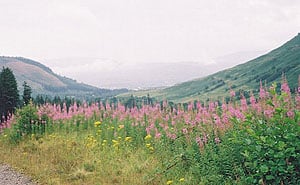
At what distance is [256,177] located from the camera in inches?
294

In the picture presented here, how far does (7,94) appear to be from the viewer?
96.1ft

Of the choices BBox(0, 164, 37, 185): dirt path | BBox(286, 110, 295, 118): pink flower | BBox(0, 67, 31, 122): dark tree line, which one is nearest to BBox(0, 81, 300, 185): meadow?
BBox(286, 110, 295, 118): pink flower

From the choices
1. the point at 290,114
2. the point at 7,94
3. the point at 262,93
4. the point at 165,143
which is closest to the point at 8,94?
the point at 7,94

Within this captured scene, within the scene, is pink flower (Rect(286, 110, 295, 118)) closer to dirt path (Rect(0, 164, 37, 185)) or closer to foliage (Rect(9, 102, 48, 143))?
dirt path (Rect(0, 164, 37, 185))

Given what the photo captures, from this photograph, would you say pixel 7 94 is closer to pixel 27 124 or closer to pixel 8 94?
pixel 8 94

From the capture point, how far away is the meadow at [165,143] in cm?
717

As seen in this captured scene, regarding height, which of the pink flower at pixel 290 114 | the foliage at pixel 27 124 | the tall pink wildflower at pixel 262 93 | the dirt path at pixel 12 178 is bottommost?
the dirt path at pixel 12 178

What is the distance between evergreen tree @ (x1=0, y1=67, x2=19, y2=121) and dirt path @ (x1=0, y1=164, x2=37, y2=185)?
17.3m

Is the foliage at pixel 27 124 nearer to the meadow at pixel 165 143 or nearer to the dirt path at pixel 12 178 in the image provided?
the meadow at pixel 165 143

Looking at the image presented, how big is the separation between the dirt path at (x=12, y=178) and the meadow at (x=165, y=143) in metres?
0.29

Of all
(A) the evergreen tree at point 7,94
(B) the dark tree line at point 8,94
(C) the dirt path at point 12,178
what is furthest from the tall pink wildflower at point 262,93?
(A) the evergreen tree at point 7,94

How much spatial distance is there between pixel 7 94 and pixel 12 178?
64.6 feet

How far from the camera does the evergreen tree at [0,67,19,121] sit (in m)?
28.7

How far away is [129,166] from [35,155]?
4178 millimetres
